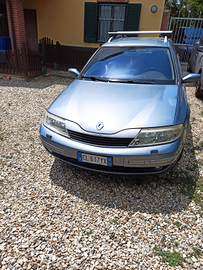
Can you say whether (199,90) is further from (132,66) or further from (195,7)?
(195,7)

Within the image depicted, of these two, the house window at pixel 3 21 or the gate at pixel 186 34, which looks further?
the gate at pixel 186 34

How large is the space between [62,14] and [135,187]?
9232 millimetres

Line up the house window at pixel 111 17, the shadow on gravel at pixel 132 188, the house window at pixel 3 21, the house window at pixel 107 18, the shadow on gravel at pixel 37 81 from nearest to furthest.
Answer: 1. the shadow on gravel at pixel 132 188
2. the shadow on gravel at pixel 37 81
3. the house window at pixel 107 18
4. the house window at pixel 111 17
5. the house window at pixel 3 21

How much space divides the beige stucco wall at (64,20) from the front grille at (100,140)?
8.00m

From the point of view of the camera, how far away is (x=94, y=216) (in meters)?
2.17

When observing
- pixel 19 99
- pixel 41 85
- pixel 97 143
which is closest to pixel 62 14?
pixel 41 85

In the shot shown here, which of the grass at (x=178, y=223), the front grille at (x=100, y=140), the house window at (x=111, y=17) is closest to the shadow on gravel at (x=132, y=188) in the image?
the grass at (x=178, y=223)

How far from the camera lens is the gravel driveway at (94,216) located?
5.81ft

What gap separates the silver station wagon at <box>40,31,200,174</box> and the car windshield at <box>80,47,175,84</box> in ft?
0.08

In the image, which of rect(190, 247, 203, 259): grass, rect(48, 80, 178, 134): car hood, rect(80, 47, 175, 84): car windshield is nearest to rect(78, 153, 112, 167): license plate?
rect(48, 80, 178, 134): car hood

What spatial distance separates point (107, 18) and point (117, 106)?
7901 millimetres

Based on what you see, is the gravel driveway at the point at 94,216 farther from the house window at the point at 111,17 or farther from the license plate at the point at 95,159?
the house window at the point at 111,17

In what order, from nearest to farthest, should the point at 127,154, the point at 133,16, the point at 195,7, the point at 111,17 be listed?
1. the point at 127,154
2. the point at 133,16
3. the point at 111,17
4. the point at 195,7

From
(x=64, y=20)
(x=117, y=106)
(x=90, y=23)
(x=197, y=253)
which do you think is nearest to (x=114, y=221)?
(x=197, y=253)
